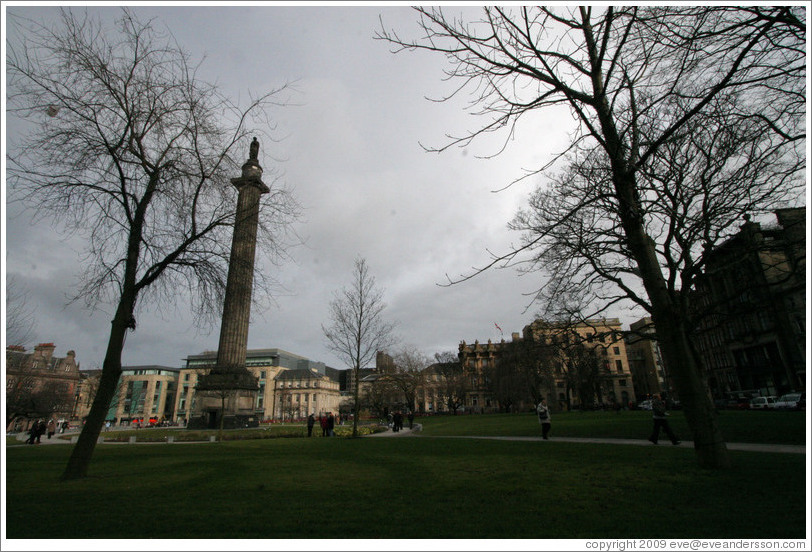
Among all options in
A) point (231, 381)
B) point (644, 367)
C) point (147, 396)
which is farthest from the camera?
point (147, 396)

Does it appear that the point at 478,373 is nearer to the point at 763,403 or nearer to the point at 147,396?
the point at 763,403

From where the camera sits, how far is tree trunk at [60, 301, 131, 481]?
8828mm

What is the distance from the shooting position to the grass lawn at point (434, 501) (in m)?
4.50

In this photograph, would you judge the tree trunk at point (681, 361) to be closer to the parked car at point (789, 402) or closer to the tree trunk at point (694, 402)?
the tree trunk at point (694, 402)

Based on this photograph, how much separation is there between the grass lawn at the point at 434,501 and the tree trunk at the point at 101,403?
0.52 m

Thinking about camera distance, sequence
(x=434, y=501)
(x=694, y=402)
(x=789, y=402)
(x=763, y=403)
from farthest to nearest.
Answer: (x=763, y=403)
(x=789, y=402)
(x=694, y=402)
(x=434, y=501)

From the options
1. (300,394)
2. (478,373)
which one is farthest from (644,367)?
(300,394)

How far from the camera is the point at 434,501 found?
5781mm

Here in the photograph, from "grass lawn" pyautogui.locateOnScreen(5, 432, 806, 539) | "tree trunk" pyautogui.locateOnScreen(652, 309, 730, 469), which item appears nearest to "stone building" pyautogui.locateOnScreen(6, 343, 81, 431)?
"grass lawn" pyautogui.locateOnScreen(5, 432, 806, 539)

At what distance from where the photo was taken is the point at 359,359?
83.6 feet

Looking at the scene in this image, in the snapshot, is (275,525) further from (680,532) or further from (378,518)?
(680,532)

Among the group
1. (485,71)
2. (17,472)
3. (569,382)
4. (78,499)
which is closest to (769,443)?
(485,71)

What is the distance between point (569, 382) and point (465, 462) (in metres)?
55.6

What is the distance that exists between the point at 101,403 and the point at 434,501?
8.59 metres
